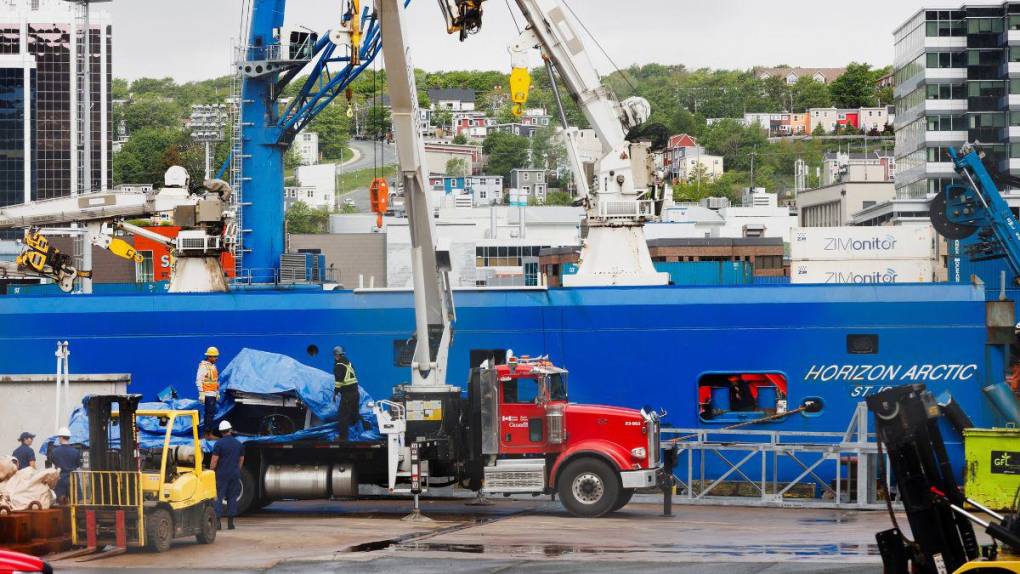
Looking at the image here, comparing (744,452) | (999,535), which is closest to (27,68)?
(744,452)

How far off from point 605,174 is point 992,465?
1455 cm

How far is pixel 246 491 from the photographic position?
26094mm

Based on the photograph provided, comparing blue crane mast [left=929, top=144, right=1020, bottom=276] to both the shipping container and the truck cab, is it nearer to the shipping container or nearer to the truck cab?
the truck cab

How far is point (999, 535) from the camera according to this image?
1392 centimetres

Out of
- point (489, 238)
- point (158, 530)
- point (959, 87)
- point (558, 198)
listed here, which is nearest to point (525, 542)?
point (158, 530)

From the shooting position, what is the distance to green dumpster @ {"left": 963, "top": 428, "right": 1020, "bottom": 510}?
71.4 ft

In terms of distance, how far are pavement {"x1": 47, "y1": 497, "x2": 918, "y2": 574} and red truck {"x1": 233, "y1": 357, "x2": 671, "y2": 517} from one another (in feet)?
1.86

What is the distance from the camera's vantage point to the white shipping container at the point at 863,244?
5641 centimetres

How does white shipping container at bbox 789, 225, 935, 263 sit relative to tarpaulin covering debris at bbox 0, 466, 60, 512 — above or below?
above

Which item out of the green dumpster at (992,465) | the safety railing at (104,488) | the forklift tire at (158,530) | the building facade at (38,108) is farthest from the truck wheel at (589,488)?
the building facade at (38,108)

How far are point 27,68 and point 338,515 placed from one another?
141205mm

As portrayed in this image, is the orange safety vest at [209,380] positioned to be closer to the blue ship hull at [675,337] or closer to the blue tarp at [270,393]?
the blue tarp at [270,393]

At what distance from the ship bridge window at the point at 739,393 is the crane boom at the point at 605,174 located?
3.17 metres

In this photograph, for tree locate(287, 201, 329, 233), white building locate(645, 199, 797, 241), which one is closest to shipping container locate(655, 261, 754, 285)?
white building locate(645, 199, 797, 241)
